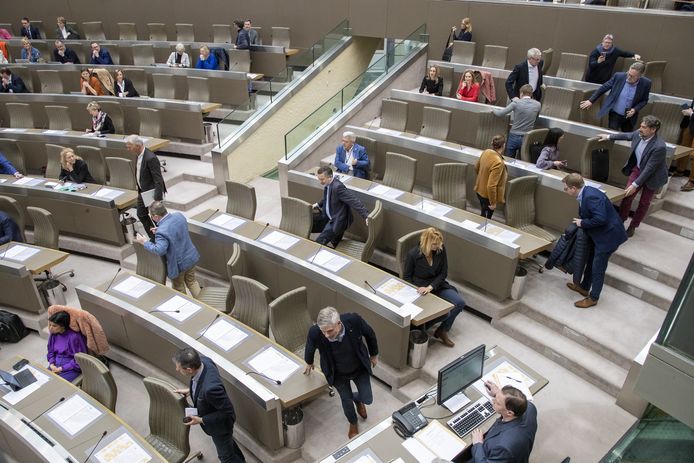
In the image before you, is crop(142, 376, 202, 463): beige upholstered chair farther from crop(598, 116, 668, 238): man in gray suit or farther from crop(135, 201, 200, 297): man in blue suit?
crop(598, 116, 668, 238): man in gray suit

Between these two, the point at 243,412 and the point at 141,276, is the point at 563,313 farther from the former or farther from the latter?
the point at 141,276

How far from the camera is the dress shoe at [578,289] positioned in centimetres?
564

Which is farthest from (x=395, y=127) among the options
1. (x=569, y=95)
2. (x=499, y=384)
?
(x=499, y=384)

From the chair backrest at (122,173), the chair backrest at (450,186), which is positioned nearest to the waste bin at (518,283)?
the chair backrest at (450,186)

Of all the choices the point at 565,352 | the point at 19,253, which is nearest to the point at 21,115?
the point at 19,253

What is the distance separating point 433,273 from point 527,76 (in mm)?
4203

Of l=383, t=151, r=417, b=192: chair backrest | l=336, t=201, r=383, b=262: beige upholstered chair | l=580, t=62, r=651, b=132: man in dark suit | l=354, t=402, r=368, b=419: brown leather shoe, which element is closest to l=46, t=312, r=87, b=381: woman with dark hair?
l=354, t=402, r=368, b=419: brown leather shoe

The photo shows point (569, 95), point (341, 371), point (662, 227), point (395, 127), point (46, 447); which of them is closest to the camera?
point (46, 447)

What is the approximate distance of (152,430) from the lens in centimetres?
440

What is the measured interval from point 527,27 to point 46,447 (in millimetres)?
10102

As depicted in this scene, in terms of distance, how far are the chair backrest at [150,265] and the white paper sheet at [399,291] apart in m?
2.56

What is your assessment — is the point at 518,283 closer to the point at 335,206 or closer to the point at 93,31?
the point at 335,206

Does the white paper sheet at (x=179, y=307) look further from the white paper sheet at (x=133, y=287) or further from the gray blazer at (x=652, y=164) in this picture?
the gray blazer at (x=652, y=164)

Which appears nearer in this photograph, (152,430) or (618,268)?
(152,430)
